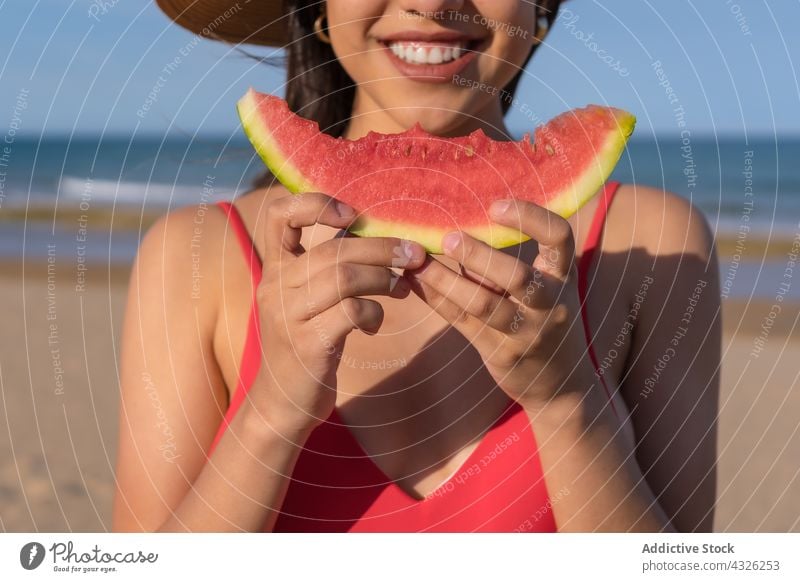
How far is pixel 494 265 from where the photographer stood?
1.48m

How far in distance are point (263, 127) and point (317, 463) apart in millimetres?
735

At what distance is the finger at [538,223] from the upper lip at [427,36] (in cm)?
57

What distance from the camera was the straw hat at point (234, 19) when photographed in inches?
99.9

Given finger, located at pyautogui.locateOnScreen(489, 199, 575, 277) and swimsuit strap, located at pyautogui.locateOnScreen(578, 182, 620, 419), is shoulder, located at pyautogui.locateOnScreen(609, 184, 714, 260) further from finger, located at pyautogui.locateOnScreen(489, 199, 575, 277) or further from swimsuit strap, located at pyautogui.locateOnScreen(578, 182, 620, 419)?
finger, located at pyautogui.locateOnScreen(489, 199, 575, 277)

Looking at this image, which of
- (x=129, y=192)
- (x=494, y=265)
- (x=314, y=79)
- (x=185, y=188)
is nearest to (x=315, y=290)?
(x=494, y=265)

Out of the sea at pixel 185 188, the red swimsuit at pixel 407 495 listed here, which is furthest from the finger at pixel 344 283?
the sea at pixel 185 188

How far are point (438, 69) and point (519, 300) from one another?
65cm

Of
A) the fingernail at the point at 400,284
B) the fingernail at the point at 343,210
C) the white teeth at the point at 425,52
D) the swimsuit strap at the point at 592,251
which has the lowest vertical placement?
the swimsuit strap at the point at 592,251

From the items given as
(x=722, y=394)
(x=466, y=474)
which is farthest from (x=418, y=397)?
(x=722, y=394)

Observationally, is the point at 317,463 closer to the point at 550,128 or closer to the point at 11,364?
the point at 550,128

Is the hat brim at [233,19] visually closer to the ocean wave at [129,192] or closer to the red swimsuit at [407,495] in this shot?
the red swimsuit at [407,495]

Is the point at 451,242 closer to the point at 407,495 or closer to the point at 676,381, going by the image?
the point at 407,495

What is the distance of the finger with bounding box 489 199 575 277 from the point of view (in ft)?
4.84

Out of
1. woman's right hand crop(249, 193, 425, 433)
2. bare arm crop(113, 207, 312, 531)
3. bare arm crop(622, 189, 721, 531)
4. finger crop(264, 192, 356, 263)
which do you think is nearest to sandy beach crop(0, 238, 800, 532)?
bare arm crop(113, 207, 312, 531)
